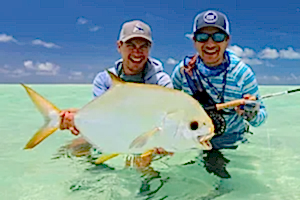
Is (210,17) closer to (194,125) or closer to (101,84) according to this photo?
(101,84)

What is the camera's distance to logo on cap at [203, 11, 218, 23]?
9.77 ft

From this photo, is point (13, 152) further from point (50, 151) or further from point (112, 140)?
point (112, 140)

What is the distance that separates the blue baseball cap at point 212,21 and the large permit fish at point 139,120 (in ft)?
4.13

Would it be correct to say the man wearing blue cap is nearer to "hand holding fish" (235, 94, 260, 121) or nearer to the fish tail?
"hand holding fish" (235, 94, 260, 121)

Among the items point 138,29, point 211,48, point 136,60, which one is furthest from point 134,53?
point 211,48

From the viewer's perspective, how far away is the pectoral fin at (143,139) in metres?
1.83

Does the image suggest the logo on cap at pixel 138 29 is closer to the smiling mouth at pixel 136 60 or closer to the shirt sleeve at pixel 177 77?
the smiling mouth at pixel 136 60

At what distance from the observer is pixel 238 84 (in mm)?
3199

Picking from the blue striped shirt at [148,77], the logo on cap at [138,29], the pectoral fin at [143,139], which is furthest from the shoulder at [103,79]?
the pectoral fin at [143,139]

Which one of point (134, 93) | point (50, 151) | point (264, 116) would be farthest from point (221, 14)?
point (50, 151)

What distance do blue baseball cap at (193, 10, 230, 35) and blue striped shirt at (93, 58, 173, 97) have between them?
1.40 feet

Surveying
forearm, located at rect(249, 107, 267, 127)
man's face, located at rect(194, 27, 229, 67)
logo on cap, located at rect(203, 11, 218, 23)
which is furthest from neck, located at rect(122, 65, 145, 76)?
forearm, located at rect(249, 107, 267, 127)

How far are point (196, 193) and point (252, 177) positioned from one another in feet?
2.23

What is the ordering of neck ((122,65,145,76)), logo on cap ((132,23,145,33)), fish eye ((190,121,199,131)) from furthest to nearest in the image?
neck ((122,65,145,76))
logo on cap ((132,23,145,33))
fish eye ((190,121,199,131))
